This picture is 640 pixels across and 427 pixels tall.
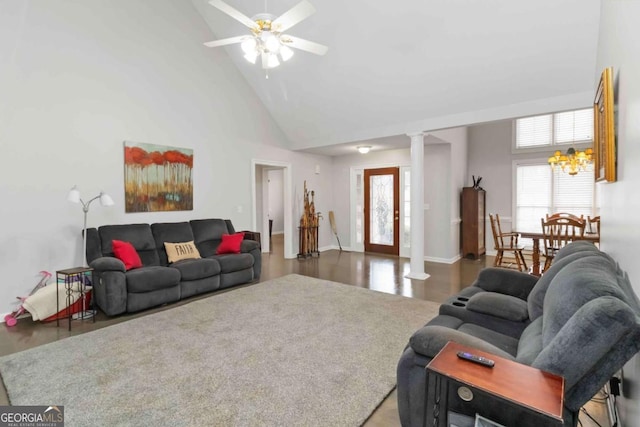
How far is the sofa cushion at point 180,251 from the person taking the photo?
4516mm

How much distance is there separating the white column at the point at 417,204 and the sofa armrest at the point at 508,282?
237cm

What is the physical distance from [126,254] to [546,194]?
7.95 meters

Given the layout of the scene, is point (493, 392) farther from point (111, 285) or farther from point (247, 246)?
point (247, 246)

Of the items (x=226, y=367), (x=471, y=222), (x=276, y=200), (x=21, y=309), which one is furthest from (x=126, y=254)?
(x=276, y=200)

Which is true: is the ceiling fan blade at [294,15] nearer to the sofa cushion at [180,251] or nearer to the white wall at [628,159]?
the white wall at [628,159]

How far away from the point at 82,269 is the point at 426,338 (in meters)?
3.77

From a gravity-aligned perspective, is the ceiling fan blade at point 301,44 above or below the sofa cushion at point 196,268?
above

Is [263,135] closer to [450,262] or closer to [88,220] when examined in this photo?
[88,220]

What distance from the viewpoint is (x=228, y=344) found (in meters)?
2.87

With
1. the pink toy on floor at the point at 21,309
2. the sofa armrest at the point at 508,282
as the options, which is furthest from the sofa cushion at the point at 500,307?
the pink toy on floor at the point at 21,309

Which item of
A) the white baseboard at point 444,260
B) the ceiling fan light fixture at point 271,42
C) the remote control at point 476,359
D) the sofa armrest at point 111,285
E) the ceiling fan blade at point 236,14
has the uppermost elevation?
the ceiling fan blade at point 236,14

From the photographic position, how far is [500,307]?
2.18 meters

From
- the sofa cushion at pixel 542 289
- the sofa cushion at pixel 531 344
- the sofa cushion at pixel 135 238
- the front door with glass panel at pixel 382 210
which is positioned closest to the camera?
the sofa cushion at pixel 531 344

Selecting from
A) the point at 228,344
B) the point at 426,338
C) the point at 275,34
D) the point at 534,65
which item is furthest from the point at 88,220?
the point at 534,65
